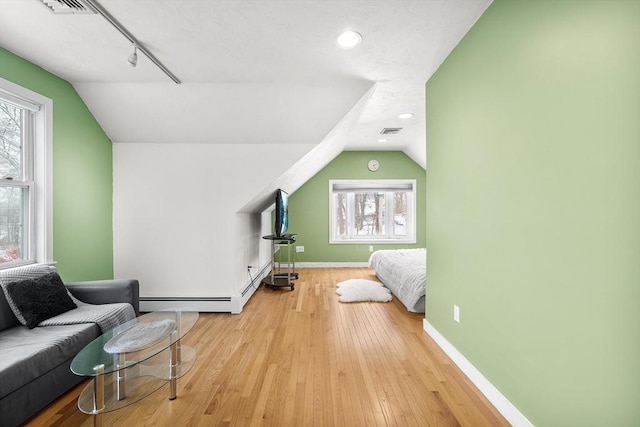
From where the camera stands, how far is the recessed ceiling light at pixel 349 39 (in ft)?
7.33

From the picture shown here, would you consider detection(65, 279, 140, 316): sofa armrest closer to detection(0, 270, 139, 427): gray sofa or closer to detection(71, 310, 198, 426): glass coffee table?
detection(0, 270, 139, 427): gray sofa

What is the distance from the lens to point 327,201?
668cm

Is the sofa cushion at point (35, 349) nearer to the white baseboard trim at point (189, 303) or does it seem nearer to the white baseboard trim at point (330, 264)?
the white baseboard trim at point (189, 303)

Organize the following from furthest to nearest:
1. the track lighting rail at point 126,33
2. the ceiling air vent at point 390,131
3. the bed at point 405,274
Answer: the ceiling air vent at point 390,131
the bed at point 405,274
the track lighting rail at point 126,33

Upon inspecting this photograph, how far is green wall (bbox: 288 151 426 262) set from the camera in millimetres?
6652

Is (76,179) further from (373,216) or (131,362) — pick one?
(373,216)

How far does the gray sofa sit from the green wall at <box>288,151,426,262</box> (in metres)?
4.61

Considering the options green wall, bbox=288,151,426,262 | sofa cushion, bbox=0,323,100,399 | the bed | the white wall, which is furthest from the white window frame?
green wall, bbox=288,151,426,262

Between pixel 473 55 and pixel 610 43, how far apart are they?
1103mm

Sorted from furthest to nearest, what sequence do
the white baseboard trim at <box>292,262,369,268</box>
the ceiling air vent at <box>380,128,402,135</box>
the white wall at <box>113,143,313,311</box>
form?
the white baseboard trim at <box>292,262,369,268</box>, the ceiling air vent at <box>380,128,402,135</box>, the white wall at <box>113,143,313,311</box>

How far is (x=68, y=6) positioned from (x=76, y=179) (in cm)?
180

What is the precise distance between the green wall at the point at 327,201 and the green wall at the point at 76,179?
3632 millimetres

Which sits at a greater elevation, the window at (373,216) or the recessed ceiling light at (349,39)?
the recessed ceiling light at (349,39)

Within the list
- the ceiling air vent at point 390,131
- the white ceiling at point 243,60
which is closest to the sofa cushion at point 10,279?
the white ceiling at point 243,60
